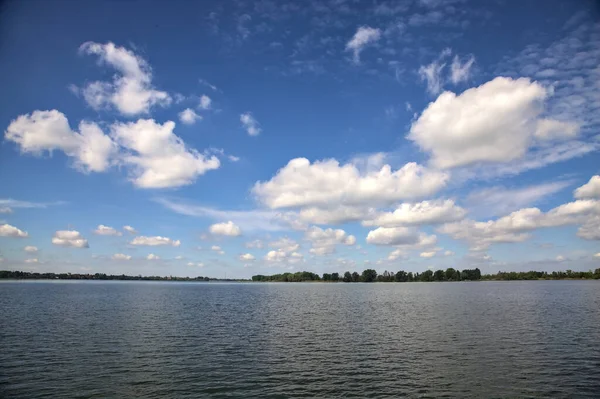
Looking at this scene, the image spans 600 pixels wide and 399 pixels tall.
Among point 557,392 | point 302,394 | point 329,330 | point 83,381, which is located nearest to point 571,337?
point 557,392

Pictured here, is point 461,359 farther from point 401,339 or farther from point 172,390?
point 172,390

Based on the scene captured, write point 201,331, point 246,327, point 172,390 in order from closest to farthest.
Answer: point 172,390
point 201,331
point 246,327

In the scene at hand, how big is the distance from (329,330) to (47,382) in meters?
38.9

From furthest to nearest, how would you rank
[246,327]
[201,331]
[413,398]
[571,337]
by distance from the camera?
[246,327], [201,331], [571,337], [413,398]

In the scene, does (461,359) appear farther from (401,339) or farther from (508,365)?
(401,339)

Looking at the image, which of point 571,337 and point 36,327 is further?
point 36,327

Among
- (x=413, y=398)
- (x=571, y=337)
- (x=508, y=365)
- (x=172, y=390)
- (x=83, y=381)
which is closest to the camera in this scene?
(x=413, y=398)

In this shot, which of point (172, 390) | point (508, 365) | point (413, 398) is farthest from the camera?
point (508, 365)

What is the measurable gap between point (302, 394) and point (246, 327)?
36146mm

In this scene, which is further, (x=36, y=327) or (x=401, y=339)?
(x=36, y=327)

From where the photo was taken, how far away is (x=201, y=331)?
58.3 metres

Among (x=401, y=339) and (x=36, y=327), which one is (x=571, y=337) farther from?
(x=36, y=327)

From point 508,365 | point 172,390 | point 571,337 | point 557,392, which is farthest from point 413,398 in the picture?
point 571,337

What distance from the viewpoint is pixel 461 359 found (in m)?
39.2
